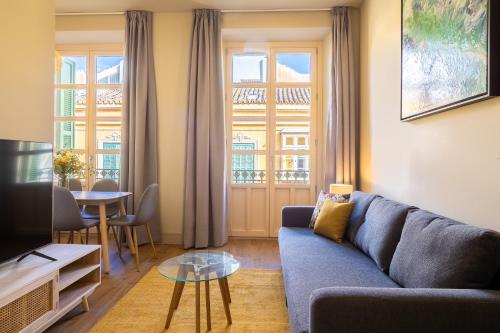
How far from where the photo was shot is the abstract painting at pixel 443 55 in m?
1.47

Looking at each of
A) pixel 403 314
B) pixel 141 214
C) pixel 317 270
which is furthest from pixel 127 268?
pixel 403 314

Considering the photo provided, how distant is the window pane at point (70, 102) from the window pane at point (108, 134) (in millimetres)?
344

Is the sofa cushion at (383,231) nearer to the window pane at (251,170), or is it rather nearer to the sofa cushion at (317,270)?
the sofa cushion at (317,270)

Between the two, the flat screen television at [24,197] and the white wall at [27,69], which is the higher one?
the white wall at [27,69]

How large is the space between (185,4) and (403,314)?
3.91 metres

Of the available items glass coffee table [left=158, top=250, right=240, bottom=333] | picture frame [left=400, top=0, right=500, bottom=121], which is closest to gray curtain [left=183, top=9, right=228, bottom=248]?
glass coffee table [left=158, top=250, right=240, bottom=333]

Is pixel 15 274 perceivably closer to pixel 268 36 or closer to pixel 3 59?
pixel 3 59

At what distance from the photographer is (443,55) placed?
178 cm

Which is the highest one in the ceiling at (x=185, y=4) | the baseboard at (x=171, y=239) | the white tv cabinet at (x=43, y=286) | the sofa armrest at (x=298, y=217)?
the ceiling at (x=185, y=4)

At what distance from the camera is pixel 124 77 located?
3770 mm

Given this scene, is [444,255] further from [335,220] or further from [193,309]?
[193,309]

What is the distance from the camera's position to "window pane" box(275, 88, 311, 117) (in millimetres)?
4148

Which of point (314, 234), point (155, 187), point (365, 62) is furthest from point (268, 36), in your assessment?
point (314, 234)

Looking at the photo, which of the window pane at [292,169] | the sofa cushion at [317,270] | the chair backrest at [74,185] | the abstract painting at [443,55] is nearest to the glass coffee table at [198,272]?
the sofa cushion at [317,270]
